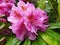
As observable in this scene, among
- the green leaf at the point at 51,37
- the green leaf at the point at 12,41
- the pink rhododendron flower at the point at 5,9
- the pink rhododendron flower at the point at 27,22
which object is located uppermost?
the pink rhododendron flower at the point at 5,9

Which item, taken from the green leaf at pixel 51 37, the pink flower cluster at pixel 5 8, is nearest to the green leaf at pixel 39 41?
the green leaf at pixel 51 37

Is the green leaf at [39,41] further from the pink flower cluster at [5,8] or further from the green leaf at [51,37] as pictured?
the pink flower cluster at [5,8]

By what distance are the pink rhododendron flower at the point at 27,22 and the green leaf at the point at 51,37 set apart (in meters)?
0.02

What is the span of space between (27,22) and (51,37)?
8 centimetres

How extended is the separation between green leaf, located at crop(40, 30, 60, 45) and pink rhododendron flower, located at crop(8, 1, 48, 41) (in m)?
0.02

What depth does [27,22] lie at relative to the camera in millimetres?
485

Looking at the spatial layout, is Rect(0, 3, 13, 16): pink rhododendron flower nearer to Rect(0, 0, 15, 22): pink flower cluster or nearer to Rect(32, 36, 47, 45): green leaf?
Rect(0, 0, 15, 22): pink flower cluster

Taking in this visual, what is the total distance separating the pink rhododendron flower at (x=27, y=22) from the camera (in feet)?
1.59

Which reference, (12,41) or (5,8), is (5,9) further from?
(12,41)

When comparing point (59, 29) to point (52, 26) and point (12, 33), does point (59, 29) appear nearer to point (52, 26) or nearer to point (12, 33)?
point (52, 26)

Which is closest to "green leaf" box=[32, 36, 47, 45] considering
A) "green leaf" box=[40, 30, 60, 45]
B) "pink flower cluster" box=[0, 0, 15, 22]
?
"green leaf" box=[40, 30, 60, 45]

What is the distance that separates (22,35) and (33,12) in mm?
76

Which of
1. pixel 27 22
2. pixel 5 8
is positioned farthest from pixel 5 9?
pixel 27 22

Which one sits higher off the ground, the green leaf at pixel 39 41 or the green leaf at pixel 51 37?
the green leaf at pixel 51 37
